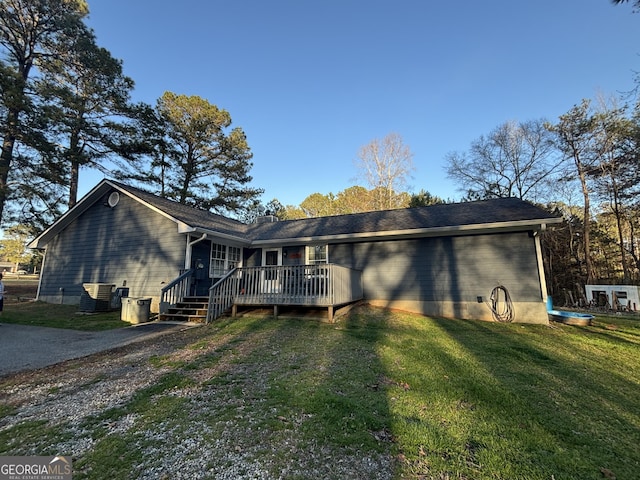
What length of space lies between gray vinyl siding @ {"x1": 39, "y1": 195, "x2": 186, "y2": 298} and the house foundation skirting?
7.92m

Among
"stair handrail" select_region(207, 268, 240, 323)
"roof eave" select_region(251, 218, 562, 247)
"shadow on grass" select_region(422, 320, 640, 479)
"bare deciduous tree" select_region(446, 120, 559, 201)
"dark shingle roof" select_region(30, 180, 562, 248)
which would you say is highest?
"bare deciduous tree" select_region(446, 120, 559, 201)

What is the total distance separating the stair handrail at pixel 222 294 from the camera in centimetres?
838

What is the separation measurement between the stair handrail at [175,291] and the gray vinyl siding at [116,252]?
2.09 feet

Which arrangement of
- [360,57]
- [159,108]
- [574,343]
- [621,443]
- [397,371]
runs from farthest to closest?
1. [159,108]
2. [360,57]
3. [574,343]
4. [397,371]
5. [621,443]

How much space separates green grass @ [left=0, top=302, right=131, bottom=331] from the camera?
8328 millimetres

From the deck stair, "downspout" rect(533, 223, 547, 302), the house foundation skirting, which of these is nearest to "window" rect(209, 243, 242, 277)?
the deck stair

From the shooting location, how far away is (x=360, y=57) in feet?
44.8

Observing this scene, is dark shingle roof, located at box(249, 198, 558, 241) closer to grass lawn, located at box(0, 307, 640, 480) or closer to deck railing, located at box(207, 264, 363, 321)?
deck railing, located at box(207, 264, 363, 321)

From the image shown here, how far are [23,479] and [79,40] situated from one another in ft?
72.5

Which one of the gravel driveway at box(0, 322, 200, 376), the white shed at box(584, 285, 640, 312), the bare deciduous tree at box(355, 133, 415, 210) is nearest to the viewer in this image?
the gravel driveway at box(0, 322, 200, 376)

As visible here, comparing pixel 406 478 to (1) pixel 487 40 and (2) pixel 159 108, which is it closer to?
(1) pixel 487 40

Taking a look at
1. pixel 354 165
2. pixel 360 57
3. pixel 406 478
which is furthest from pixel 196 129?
pixel 406 478

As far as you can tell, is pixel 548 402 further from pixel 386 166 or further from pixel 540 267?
pixel 386 166

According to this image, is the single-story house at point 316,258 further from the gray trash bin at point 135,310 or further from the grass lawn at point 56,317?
the grass lawn at point 56,317
